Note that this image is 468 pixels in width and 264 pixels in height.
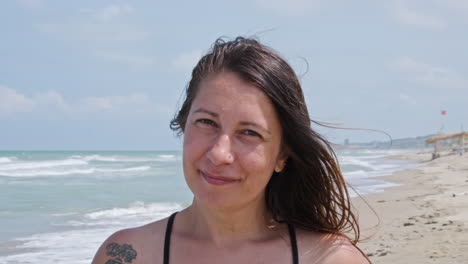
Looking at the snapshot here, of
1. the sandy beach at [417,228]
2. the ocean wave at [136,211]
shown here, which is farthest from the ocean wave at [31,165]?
the sandy beach at [417,228]

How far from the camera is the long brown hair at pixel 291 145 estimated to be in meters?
2.19

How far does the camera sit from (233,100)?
212cm

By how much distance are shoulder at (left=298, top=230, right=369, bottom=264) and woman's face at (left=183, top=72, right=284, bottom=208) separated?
0.31 meters

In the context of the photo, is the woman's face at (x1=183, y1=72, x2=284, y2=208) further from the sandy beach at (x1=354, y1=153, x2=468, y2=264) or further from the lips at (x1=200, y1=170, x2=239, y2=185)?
the sandy beach at (x1=354, y1=153, x2=468, y2=264)

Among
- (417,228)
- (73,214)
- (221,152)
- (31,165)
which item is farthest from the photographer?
(31,165)

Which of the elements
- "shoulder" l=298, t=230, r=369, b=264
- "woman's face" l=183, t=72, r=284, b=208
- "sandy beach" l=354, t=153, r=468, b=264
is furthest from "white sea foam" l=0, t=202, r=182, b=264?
"woman's face" l=183, t=72, r=284, b=208

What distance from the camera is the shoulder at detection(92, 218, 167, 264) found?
7.52ft

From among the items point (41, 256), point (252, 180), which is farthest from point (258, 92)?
point (41, 256)

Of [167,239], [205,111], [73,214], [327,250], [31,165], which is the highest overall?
[205,111]

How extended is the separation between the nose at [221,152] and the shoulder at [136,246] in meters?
0.46

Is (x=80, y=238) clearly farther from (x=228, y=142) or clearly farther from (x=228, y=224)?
(x=228, y=142)

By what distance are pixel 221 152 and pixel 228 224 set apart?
390 millimetres

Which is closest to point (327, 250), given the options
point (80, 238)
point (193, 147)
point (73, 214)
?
point (193, 147)

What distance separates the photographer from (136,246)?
7.63 ft
